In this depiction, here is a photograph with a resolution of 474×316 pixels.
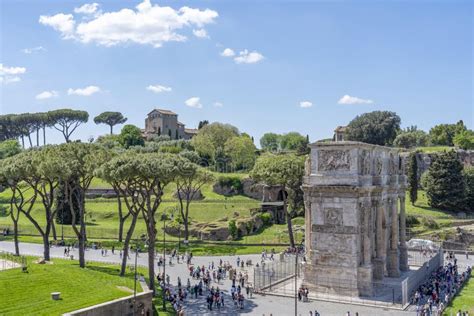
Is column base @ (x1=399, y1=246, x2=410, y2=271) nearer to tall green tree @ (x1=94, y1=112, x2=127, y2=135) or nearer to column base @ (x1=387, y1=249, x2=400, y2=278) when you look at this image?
column base @ (x1=387, y1=249, x2=400, y2=278)

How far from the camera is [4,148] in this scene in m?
117

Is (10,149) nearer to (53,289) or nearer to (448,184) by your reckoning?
(448,184)

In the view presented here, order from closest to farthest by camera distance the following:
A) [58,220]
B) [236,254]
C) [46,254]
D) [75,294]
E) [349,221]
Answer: [75,294] → [349,221] → [46,254] → [236,254] → [58,220]

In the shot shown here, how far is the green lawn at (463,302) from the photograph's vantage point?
35.0 metres

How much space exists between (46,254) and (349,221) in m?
26.1

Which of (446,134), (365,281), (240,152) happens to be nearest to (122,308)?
(365,281)

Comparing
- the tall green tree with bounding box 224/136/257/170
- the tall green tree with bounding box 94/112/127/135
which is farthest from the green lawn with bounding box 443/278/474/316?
the tall green tree with bounding box 94/112/127/135

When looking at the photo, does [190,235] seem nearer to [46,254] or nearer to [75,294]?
[46,254]

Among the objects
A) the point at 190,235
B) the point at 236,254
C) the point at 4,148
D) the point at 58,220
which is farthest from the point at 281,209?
the point at 4,148

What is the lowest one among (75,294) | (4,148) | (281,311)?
(281,311)

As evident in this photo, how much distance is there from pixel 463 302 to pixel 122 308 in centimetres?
2468

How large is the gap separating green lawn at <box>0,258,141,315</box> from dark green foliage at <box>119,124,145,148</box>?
296 ft

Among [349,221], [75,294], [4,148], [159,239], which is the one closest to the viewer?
[75,294]

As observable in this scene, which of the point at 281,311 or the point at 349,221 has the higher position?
the point at 349,221
